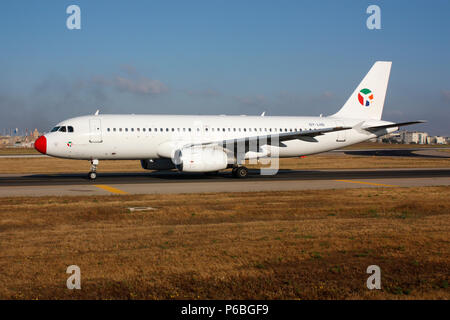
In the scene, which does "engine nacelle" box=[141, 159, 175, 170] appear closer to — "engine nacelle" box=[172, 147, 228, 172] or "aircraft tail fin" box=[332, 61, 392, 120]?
"engine nacelle" box=[172, 147, 228, 172]

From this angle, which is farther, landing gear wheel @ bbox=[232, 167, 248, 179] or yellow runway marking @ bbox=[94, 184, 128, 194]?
landing gear wheel @ bbox=[232, 167, 248, 179]

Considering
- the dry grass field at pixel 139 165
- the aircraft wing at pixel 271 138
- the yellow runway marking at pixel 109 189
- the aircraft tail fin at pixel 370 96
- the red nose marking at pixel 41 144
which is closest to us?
the yellow runway marking at pixel 109 189

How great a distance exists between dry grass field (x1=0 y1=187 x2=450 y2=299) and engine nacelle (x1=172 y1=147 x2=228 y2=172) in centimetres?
892

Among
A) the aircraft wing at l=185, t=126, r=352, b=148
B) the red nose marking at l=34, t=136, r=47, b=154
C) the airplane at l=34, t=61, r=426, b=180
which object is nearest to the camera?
the red nose marking at l=34, t=136, r=47, b=154

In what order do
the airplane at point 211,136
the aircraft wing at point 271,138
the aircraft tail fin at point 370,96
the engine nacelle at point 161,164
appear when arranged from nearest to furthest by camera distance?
the airplane at point 211,136, the aircraft wing at point 271,138, the engine nacelle at point 161,164, the aircraft tail fin at point 370,96

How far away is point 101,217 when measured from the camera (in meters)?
13.6

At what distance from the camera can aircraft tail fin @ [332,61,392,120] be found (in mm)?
33000

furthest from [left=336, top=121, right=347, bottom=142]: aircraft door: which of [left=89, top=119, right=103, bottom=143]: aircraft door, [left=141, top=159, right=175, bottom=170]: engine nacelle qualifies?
[left=89, top=119, right=103, bottom=143]: aircraft door

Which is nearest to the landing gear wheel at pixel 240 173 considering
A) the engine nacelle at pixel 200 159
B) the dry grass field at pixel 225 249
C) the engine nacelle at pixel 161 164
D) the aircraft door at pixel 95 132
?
the engine nacelle at pixel 200 159

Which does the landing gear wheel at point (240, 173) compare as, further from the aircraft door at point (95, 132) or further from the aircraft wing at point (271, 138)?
the aircraft door at point (95, 132)

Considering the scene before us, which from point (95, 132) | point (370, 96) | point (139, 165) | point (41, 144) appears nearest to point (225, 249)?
point (95, 132)

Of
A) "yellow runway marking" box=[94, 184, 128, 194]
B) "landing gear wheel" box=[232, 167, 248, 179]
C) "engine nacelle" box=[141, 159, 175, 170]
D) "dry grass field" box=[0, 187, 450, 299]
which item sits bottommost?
"dry grass field" box=[0, 187, 450, 299]

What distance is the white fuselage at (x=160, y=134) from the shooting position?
26328 millimetres

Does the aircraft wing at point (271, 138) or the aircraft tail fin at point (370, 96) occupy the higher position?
the aircraft tail fin at point (370, 96)
